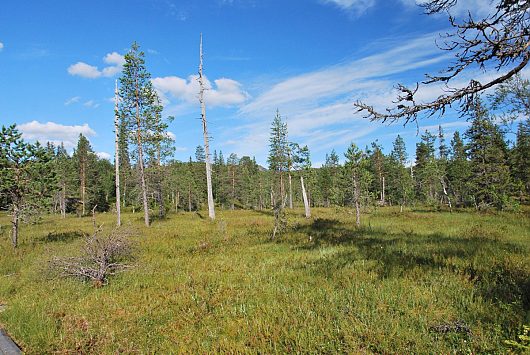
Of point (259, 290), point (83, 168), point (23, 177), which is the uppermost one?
point (83, 168)

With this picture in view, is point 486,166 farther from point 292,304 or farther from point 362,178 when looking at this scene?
point 292,304

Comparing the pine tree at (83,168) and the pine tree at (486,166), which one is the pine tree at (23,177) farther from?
the pine tree at (83,168)

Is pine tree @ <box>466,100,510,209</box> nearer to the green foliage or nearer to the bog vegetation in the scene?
the bog vegetation

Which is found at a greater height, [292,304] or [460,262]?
[460,262]

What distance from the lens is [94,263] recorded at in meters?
9.77

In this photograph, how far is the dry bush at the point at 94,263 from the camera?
8.81 meters

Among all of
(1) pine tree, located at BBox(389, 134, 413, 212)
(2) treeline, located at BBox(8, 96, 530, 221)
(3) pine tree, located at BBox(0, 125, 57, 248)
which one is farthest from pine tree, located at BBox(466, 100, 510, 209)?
(3) pine tree, located at BBox(0, 125, 57, 248)

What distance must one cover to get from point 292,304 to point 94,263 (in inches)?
284

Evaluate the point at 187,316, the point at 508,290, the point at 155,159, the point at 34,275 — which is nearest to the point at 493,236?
the point at 508,290

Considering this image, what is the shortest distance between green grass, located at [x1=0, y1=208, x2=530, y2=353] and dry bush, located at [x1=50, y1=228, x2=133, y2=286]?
370 mm

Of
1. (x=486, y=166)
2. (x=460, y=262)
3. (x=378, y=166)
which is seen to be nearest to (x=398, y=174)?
(x=378, y=166)

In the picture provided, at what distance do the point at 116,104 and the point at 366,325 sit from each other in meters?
28.3

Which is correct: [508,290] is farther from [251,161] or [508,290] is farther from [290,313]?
[251,161]

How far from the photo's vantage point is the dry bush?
8810 mm
